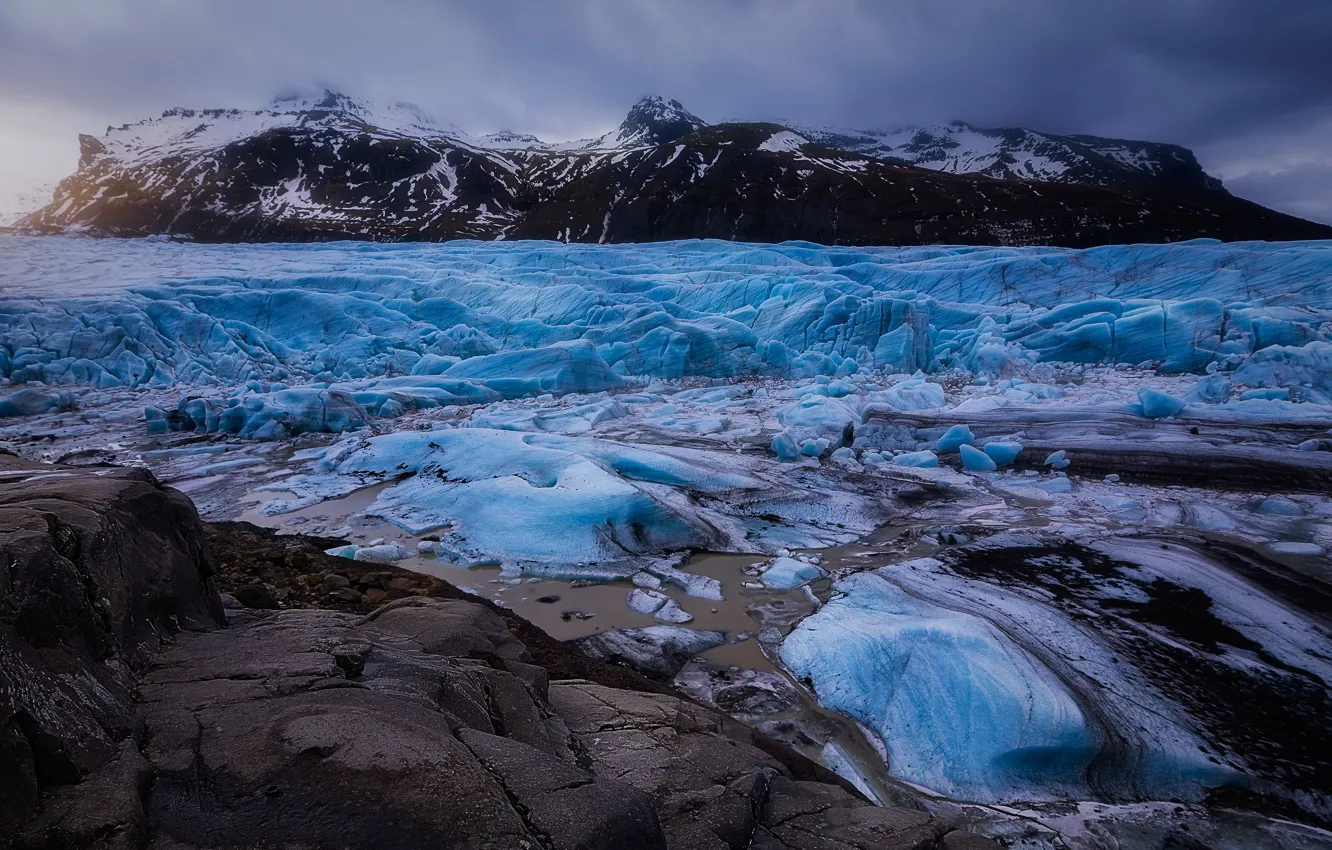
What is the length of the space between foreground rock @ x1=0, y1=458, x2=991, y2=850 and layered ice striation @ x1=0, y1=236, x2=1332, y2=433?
913 cm

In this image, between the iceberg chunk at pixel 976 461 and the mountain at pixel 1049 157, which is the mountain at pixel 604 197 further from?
the iceberg chunk at pixel 976 461

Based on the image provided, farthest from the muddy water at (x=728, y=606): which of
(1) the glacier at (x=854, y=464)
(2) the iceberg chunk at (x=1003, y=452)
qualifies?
(2) the iceberg chunk at (x=1003, y=452)

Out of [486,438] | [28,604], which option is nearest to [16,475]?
[28,604]

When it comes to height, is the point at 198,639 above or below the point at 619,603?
above

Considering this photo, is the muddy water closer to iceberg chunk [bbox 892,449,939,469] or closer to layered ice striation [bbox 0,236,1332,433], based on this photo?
iceberg chunk [bbox 892,449,939,469]

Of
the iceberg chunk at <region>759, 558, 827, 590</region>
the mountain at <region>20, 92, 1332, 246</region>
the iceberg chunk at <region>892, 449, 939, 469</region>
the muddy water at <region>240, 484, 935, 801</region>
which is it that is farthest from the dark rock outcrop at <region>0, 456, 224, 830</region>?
the mountain at <region>20, 92, 1332, 246</region>

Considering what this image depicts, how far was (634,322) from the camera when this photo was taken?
54.7 feet

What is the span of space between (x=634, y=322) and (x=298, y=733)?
15341 mm

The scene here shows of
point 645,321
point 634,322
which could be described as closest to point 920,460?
Answer: point 645,321

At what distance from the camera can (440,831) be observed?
1.52m

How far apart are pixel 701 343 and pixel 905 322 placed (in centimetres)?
524

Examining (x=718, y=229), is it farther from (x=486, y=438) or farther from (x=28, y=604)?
(x=28, y=604)

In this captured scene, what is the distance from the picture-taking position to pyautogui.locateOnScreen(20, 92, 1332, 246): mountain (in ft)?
140

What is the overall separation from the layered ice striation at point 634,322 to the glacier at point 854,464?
91mm
